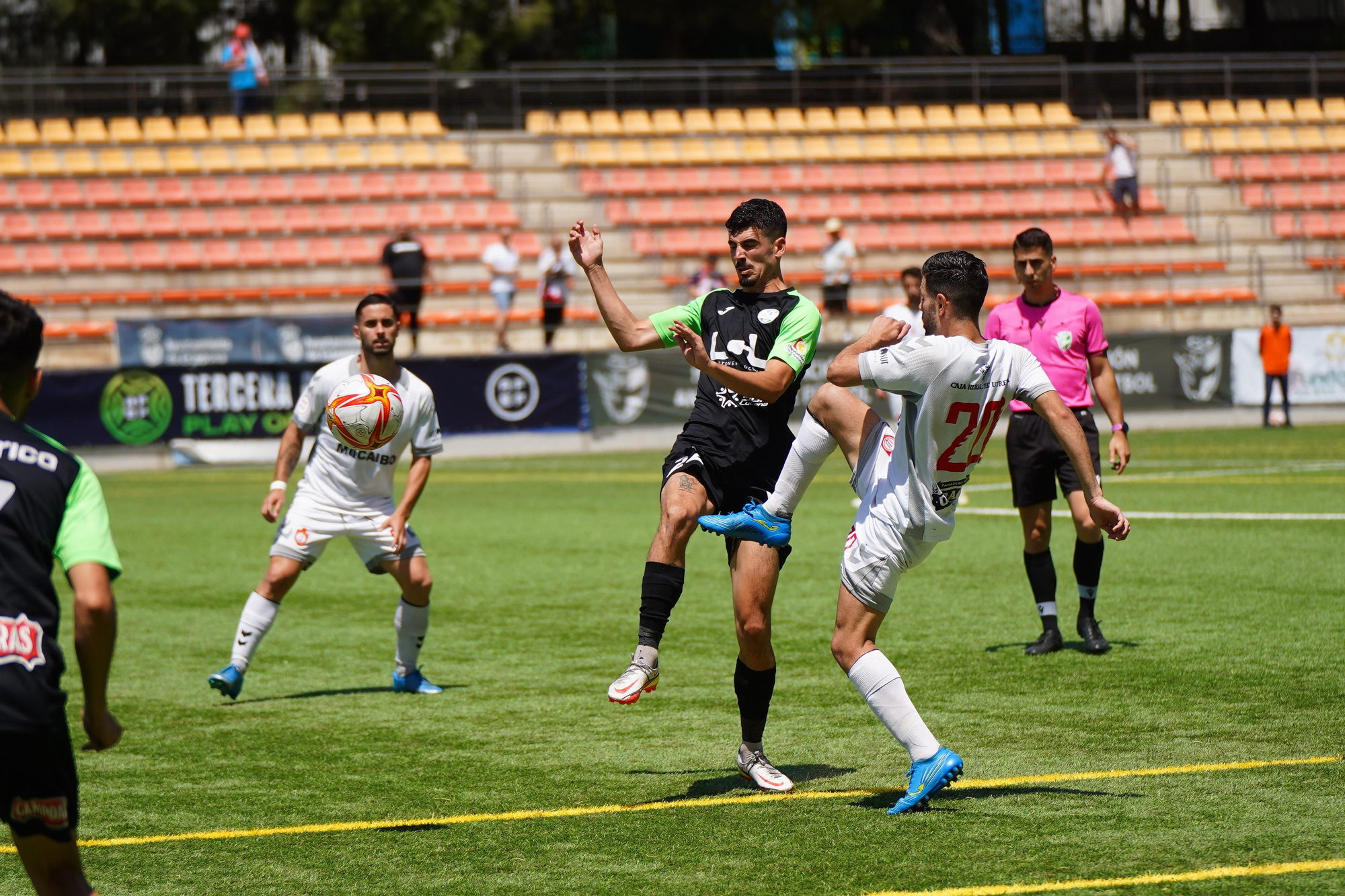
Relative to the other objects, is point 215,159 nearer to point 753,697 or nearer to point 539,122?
point 539,122

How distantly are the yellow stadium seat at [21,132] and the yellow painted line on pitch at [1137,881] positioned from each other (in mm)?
28845

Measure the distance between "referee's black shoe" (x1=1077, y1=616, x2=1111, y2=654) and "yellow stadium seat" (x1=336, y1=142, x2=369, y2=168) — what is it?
2409 cm

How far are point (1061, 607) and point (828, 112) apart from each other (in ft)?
77.6

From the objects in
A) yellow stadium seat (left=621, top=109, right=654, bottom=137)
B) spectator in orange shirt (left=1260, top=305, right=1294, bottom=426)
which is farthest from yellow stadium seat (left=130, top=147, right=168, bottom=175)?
spectator in orange shirt (left=1260, top=305, right=1294, bottom=426)

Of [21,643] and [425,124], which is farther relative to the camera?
[425,124]

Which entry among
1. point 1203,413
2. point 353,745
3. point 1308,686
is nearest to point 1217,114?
point 1203,413

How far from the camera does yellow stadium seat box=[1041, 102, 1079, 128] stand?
109 ft

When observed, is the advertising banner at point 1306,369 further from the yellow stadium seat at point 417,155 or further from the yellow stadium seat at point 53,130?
the yellow stadium seat at point 53,130

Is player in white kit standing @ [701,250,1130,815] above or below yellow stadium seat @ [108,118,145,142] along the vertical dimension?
below

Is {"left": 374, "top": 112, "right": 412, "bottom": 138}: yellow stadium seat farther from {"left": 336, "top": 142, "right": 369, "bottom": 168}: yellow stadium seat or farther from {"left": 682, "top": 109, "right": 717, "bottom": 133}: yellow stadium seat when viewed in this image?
{"left": 682, "top": 109, "right": 717, "bottom": 133}: yellow stadium seat

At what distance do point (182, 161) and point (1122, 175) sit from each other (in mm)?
18258

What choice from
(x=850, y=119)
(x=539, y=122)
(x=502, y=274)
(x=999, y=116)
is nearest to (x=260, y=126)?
(x=539, y=122)

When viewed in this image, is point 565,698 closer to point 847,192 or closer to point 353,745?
point 353,745

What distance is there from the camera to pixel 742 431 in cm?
632
